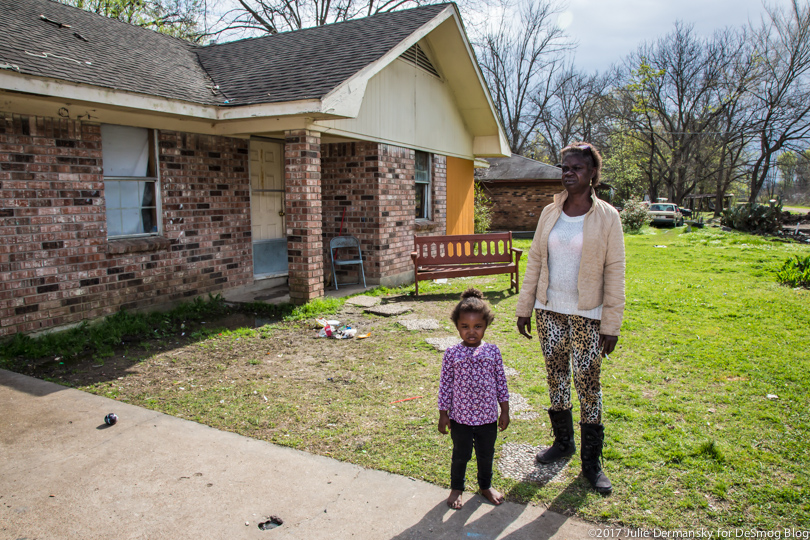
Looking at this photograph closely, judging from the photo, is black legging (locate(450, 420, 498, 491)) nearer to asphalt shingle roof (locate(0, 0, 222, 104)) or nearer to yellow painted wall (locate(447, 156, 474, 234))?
asphalt shingle roof (locate(0, 0, 222, 104))

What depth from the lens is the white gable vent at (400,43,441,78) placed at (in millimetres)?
10273

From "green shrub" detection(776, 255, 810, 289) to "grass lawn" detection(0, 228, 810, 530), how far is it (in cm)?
204

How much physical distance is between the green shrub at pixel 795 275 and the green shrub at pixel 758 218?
14.1 meters

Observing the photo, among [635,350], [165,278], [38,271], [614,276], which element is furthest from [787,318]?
[38,271]

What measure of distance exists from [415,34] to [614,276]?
7151 mm

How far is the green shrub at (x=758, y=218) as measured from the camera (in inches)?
869

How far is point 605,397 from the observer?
4473mm

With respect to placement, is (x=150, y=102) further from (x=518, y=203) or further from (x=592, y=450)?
(x=518, y=203)

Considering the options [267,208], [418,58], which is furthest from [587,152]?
[418,58]

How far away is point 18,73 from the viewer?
4.80 m

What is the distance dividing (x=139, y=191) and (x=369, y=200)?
12.6ft

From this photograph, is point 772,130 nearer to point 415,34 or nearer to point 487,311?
point 415,34

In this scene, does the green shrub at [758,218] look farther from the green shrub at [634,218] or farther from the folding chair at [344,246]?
the folding chair at [344,246]

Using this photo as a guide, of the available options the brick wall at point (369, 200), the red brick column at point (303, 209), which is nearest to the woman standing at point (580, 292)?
the red brick column at point (303, 209)
